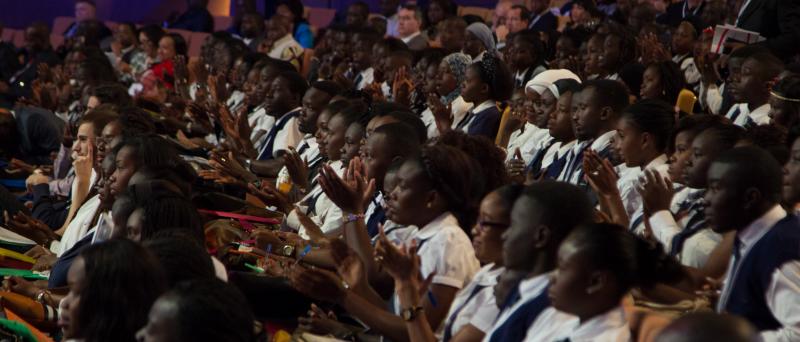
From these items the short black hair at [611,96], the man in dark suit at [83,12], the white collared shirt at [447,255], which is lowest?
the man in dark suit at [83,12]

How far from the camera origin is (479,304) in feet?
10.3

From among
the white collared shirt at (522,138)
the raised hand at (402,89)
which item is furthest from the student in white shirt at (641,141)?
the raised hand at (402,89)

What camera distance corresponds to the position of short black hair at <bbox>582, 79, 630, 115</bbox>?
5223mm

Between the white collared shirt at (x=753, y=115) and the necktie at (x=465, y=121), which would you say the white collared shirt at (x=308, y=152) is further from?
the white collared shirt at (x=753, y=115)

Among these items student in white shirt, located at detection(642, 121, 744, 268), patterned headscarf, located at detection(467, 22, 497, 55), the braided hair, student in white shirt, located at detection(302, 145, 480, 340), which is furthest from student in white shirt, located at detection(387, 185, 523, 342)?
patterned headscarf, located at detection(467, 22, 497, 55)

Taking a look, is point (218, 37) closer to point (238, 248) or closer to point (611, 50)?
point (611, 50)

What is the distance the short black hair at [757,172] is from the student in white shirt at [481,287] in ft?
1.94

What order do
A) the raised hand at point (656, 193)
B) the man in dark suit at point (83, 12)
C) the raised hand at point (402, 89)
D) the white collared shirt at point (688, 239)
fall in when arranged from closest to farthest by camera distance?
1. the white collared shirt at point (688, 239)
2. the raised hand at point (656, 193)
3. the raised hand at point (402, 89)
4. the man in dark suit at point (83, 12)

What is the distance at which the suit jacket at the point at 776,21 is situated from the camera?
6.85 meters

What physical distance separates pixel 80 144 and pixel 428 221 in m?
2.95

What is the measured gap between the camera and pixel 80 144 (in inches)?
238

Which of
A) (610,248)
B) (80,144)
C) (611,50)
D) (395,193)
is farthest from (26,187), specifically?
(610,248)

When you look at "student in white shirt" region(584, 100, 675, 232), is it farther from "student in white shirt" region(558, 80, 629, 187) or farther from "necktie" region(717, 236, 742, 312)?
"necktie" region(717, 236, 742, 312)

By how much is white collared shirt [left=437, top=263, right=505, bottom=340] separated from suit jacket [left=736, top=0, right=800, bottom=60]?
165 inches
